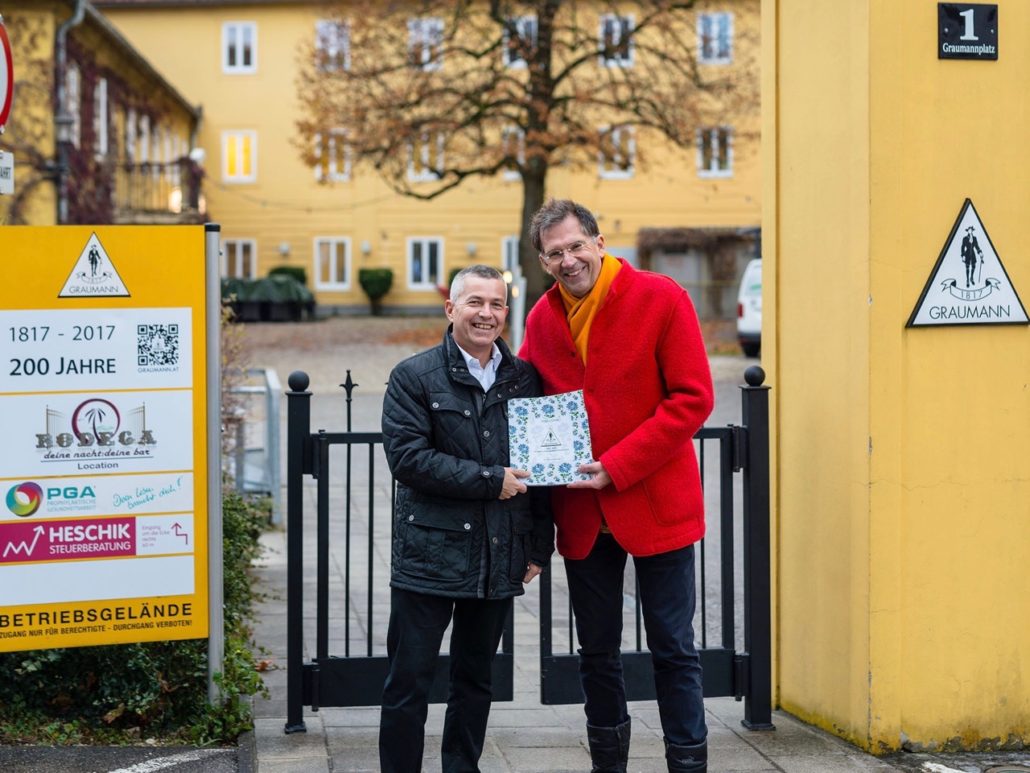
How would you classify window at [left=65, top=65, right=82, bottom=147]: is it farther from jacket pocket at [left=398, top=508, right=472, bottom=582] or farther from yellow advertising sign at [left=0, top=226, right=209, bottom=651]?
jacket pocket at [left=398, top=508, right=472, bottom=582]

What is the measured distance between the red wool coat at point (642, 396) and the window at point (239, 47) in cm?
4160

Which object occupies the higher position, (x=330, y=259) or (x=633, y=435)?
(x=330, y=259)

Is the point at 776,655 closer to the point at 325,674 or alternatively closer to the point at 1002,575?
the point at 1002,575

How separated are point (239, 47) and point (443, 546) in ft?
139

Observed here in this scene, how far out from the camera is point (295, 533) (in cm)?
507

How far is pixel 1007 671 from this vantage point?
5117 millimetres

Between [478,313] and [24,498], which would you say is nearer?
[478,313]

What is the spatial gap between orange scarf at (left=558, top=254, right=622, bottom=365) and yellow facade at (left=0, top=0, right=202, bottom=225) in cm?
2027

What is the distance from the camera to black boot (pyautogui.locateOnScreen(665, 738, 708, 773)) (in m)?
4.31

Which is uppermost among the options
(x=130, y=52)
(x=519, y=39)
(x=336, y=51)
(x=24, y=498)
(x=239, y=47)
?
(x=239, y=47)

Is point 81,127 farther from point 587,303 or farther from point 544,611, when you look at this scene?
point 587,303

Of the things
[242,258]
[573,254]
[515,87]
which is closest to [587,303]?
[573,254]

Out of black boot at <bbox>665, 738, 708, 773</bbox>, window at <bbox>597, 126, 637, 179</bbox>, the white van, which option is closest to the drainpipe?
window at <bbox>597, 126, 637, 179</bbox>

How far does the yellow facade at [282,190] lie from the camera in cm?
4353
